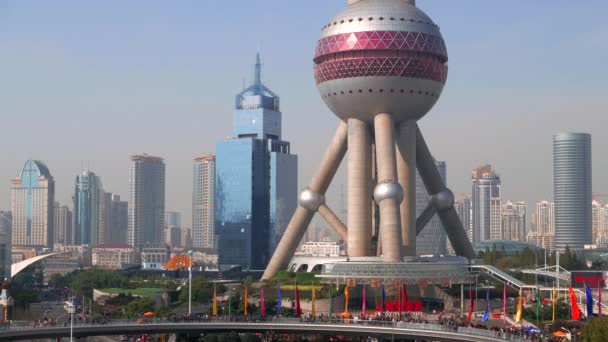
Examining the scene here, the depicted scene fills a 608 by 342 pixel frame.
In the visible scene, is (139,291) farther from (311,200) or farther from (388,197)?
(388,197)

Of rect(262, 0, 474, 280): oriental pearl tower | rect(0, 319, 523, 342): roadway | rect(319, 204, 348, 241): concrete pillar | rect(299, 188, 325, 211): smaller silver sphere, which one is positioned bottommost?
rect(0, 319, 523, 342): roadway

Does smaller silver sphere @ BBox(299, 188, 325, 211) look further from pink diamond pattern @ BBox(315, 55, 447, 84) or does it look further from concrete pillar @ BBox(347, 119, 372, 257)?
pink diamond pattern @ BBox(315, 55, 447, 84)

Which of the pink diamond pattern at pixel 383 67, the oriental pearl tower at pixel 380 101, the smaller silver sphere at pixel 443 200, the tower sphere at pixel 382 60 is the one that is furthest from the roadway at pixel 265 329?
the smaller silver sphere at pixel 443 200

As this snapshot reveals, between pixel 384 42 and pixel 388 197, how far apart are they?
1526cm

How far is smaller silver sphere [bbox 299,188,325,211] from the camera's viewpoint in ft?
417

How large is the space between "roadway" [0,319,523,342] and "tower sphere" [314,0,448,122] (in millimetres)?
34760

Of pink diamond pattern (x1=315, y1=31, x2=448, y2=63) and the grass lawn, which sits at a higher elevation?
pink diamond pattern (x1=315, y1=31, x2=448, y2=63)

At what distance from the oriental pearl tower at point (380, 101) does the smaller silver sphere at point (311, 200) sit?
4.1 inches

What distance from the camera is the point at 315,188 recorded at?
419 ft

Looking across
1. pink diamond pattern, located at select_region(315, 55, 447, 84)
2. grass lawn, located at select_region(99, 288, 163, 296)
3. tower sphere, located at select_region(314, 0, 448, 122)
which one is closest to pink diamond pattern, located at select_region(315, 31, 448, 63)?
tower sphere, located at select_region(314, 0, 448, 122)

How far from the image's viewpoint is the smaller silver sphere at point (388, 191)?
117 metres

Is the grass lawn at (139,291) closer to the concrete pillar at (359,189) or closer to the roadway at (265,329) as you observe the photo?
the concrete pillar at (359,189)

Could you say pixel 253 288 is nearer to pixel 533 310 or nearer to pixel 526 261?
pixel 533 310

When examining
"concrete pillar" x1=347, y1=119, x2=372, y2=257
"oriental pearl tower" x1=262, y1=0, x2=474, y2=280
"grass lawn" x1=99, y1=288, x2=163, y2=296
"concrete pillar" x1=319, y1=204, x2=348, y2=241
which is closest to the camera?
"oriental pearl tower" x1=262, y1=0, x2=474, y2=280
